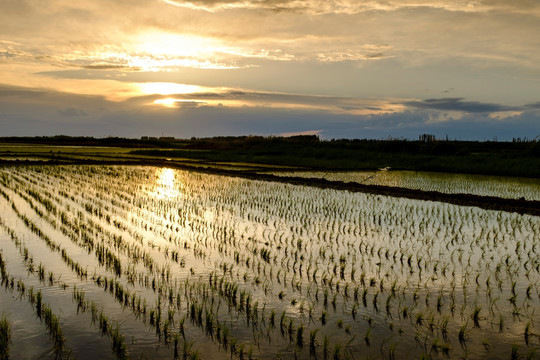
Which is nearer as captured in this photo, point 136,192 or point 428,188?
point 136,192

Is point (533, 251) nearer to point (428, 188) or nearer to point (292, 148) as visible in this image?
point (428, 188)

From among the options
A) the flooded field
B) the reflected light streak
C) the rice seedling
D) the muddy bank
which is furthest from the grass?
the flooded field

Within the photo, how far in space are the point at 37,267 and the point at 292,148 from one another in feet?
131

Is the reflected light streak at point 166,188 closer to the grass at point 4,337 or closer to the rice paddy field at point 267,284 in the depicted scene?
the rice paddy field at point 267,284

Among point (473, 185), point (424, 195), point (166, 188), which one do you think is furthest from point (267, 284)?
point (473, 185)

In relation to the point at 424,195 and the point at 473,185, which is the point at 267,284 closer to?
the point at 424,195

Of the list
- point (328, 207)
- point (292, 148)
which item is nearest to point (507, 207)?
point (328, 207)

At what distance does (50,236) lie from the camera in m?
10.5

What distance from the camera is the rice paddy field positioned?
5090mm

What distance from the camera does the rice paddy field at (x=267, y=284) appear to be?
5.09 meters

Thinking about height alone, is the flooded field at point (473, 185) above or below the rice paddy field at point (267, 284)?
above

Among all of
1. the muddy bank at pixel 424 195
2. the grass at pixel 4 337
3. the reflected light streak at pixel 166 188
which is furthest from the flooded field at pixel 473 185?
the grass at pixel 4 337

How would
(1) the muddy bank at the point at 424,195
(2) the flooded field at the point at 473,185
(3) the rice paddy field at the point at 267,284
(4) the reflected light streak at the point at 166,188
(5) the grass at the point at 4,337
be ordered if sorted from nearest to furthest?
(5) the grass at the point at 4,337 < (3) the rice paddy field at the point at 267,284 < (1) the muddy bank at the point at 424,195 < (4) the reflected light streak at the point at 166,188 < (2) the flooded field at the point at 473,185

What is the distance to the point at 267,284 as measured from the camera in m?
7.16
